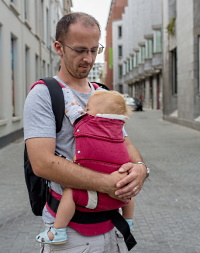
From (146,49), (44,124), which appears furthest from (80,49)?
(146,49)

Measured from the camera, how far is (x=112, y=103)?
1.75m

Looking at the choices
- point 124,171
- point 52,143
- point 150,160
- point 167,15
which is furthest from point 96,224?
point 167,15

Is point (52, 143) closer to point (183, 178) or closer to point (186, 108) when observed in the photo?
point (183, 178)

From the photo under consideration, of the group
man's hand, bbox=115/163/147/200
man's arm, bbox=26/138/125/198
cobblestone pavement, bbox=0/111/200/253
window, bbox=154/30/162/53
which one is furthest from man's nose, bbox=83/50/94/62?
window, bbox=154/30/162/53

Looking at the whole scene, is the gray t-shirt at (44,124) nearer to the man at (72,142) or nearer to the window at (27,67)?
the man at (72,142)

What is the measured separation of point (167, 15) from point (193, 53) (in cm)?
709

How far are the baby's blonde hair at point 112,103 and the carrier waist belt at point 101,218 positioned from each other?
1.55 feet

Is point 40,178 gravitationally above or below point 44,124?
below

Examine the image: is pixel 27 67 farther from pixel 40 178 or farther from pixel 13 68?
pixel 40 178

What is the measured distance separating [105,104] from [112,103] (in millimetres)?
33

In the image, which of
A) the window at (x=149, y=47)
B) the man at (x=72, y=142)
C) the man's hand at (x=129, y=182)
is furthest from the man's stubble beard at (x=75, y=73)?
the window at (x=149, y=47)

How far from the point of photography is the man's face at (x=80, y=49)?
176 centimetres

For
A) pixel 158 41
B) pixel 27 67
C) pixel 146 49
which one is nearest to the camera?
pixel 27 67

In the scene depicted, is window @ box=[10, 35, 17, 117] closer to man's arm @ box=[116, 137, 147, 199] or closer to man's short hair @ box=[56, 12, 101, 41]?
man's short hair @ box=[56, 12, 101, 41]
